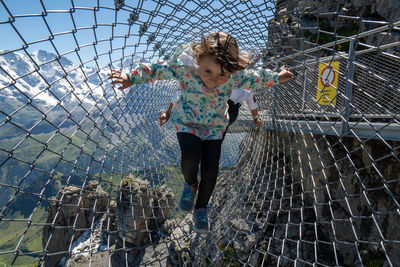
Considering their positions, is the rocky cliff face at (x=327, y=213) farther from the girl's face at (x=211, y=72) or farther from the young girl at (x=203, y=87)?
the girl's face at (x=211, y=72)

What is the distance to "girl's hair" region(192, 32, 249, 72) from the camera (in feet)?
5.23

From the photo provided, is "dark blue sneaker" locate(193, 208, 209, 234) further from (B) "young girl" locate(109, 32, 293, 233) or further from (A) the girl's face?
(A) the girl's face

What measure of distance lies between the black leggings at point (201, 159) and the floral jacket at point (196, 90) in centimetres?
5

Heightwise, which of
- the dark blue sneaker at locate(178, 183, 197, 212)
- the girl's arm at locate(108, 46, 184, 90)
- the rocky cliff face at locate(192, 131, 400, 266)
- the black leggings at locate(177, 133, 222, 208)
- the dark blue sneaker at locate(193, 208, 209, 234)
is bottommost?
the rocky cliff face at locate(192, 131, 400, 266)

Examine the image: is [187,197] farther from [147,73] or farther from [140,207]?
[140,207]

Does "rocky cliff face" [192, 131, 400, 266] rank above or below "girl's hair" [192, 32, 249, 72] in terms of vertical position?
below

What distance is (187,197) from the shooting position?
2.08 meters

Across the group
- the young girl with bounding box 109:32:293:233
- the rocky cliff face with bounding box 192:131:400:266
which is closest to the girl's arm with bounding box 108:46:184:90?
the young girl with bounding box 109:32:293:233

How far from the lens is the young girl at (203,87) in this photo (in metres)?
1.63

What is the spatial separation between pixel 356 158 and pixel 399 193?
502 mm

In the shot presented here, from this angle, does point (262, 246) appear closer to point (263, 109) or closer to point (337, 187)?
point (337, 187)

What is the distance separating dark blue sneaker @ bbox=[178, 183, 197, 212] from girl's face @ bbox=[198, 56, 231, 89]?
2.90 feet

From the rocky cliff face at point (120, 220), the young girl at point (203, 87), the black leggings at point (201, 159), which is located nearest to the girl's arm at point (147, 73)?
the young girl at point (203, 87)

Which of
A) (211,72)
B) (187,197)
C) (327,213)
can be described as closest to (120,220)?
(187,197)
